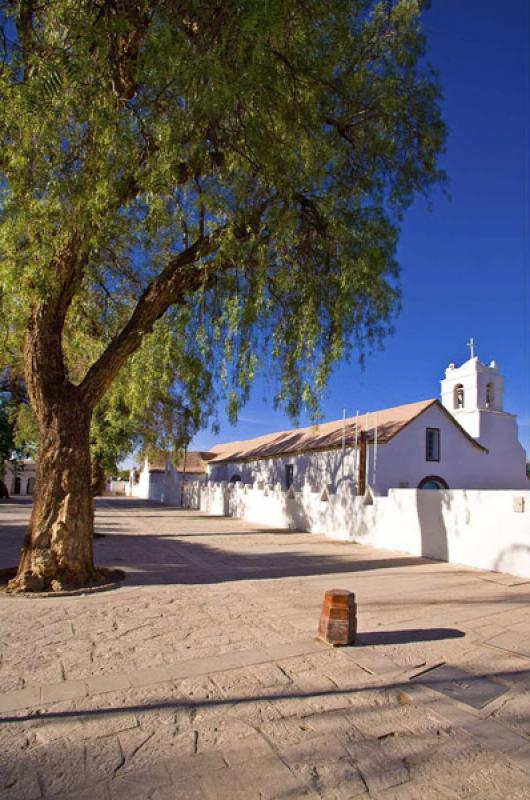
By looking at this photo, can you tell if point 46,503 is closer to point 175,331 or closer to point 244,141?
point 175,331

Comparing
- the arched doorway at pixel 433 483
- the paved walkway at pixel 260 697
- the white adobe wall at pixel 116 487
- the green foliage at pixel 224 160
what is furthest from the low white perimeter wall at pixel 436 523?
the white adobe wall at pixel 116 487

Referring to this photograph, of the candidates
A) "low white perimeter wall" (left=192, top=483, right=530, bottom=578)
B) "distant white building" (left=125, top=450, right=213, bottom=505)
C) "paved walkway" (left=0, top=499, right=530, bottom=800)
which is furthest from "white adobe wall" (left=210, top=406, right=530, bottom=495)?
"paved walkway" (left=0, top=499, right=530, bottom=800)

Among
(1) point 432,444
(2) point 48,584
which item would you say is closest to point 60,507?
(2) point 48,584

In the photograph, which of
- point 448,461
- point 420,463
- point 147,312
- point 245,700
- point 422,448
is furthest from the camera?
point 448,461

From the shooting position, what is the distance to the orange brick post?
208 inches

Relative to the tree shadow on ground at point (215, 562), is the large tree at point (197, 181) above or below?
above

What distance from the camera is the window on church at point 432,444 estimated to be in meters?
28.2

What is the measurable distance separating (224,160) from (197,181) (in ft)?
1.91

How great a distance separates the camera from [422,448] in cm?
2789

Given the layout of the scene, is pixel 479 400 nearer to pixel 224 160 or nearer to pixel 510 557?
pixel 510 557

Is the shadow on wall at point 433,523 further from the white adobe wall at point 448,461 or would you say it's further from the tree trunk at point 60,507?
the white adobe wall at point 448,461

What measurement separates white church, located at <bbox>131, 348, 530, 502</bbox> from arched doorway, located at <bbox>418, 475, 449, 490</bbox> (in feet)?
0.18

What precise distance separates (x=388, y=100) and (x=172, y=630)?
810 cm

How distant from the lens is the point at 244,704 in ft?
12.7
